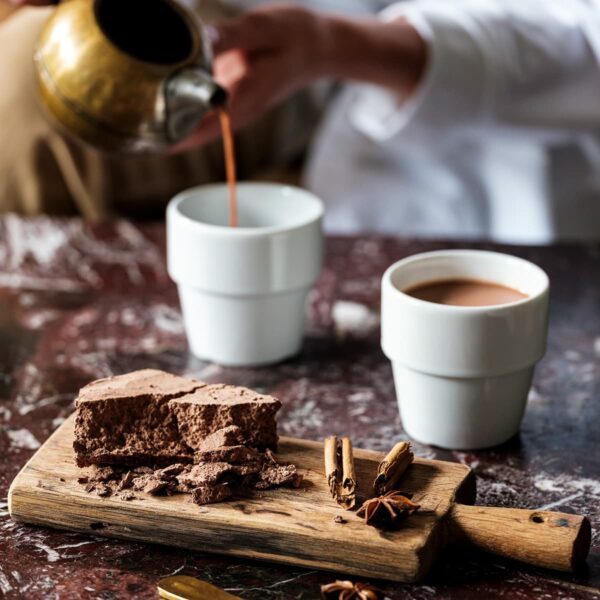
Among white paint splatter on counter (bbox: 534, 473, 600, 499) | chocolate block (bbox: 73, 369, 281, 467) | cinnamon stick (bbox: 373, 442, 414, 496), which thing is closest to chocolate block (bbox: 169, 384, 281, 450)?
chocolate block (bbox: 73, 369, 281, 467)

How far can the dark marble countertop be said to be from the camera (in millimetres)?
731

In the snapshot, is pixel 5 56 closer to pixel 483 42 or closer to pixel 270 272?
pixel 483 42

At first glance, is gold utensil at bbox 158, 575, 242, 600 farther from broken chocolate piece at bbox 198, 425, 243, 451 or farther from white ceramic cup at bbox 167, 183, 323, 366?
white ceramic cup at bbox 167, 183, 323, 366

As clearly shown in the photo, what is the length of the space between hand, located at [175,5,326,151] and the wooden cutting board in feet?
2.10

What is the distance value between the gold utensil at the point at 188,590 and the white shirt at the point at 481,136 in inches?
40.0

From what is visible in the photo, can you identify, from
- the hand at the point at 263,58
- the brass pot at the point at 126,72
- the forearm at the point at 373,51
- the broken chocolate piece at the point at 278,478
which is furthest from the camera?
the forearm at the point at 373,51

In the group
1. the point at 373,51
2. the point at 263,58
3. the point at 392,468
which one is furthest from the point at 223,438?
the point at 373,51

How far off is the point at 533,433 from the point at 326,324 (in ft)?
1.14

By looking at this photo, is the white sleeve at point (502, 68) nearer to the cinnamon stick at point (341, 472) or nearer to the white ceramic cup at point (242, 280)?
the white ceramic cup at point (242, 280)

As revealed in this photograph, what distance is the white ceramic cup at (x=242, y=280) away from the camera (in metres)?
1.06

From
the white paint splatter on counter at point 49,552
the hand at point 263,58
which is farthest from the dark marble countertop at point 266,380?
the hand at point 263,58

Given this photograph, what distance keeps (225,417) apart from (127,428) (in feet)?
0.28

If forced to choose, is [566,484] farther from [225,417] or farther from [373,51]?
[373,51]

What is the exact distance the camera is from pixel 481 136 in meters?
1.69
